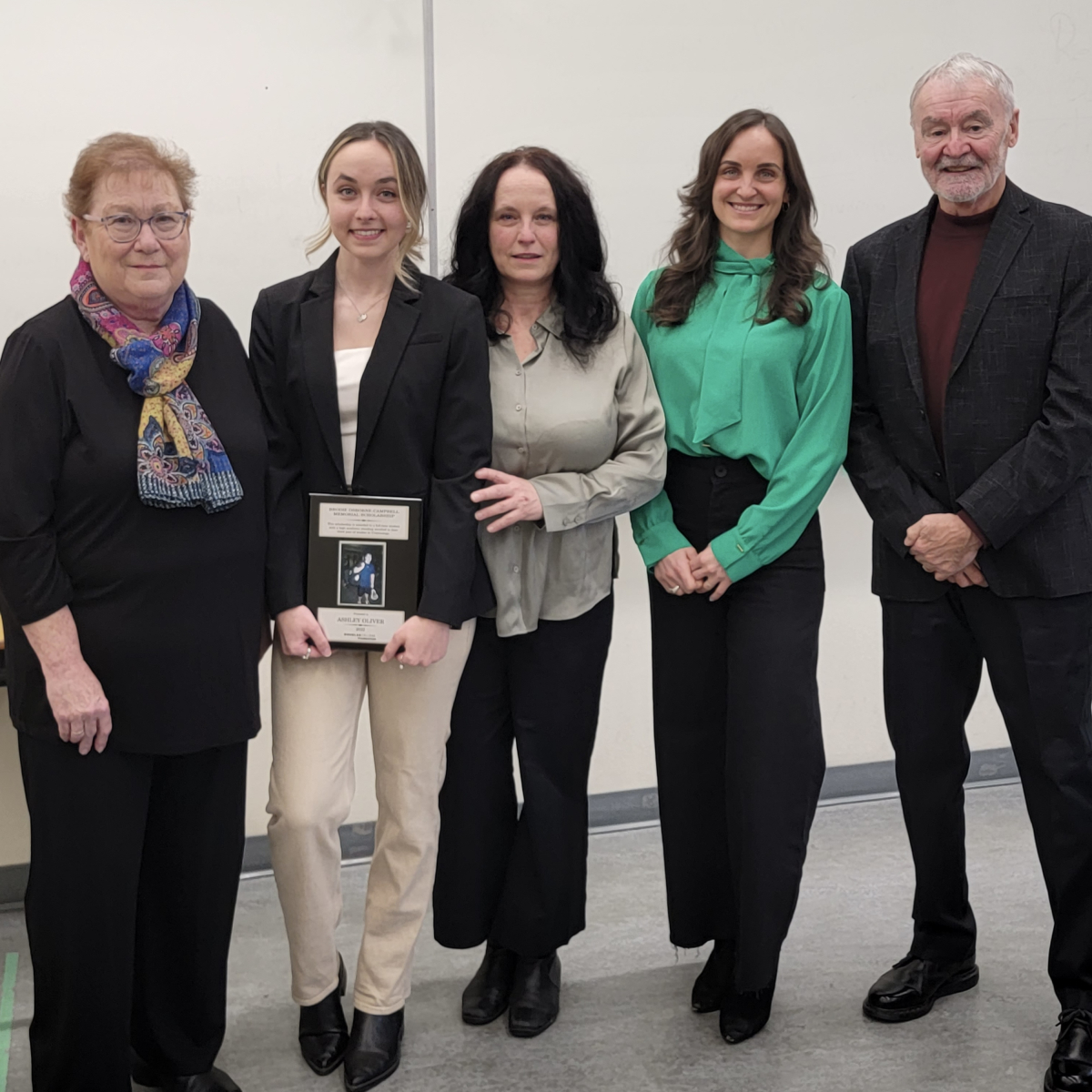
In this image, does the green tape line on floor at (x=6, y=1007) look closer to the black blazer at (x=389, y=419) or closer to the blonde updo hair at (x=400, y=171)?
the black blazer at (x=389, y=419)

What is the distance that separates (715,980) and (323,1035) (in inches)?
32.8

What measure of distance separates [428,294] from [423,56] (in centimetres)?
130

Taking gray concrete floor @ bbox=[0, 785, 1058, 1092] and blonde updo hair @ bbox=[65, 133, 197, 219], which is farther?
gray concrete floor @ bbox=[0, 785, 1058, 1092]

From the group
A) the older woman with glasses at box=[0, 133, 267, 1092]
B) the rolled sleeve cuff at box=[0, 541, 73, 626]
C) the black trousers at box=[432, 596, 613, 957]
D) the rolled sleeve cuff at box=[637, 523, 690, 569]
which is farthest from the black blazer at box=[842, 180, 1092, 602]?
the rolled sleeve cuff at box=[0, 541, 73, 626]

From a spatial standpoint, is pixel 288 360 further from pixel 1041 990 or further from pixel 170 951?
pixel 1041 990

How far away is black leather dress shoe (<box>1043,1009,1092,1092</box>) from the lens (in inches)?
95.6

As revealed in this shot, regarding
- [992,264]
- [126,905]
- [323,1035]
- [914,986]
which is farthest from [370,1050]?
[992,264]

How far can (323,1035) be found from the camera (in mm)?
2557

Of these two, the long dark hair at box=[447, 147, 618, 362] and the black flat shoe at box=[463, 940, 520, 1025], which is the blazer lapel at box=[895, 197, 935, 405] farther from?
the black flat shoe at box=[463, 940, 520, 1025]

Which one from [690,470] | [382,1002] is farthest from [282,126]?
[382,1002]

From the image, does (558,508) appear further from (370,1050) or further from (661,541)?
(370,1050)

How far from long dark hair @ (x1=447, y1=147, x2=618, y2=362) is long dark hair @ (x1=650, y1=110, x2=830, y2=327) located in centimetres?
14

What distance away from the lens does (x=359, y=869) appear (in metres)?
3.65

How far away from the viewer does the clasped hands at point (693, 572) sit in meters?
2.51
